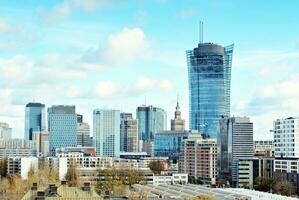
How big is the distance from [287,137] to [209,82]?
74350mm

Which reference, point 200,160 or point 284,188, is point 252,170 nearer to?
point 284,188

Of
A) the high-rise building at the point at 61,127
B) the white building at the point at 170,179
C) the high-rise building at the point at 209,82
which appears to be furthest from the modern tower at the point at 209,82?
the white building at the point at 170,179

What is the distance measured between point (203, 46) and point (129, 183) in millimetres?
78880

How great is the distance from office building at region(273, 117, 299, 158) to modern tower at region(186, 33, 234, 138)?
70.1 m

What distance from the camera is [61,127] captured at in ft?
646

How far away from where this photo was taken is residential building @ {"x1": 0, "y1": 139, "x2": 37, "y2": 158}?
157688 millimetres

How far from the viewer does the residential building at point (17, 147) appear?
6208 inches

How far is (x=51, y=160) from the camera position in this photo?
105 meters

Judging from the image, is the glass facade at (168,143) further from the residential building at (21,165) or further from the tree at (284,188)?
the tree at (284,188)

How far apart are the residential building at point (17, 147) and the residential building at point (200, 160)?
57.2 meters

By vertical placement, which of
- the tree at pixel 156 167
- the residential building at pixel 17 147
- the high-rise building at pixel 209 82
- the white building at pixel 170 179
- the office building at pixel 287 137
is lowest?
the white building at pixel 170 179

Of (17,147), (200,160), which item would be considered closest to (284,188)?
(200,160)


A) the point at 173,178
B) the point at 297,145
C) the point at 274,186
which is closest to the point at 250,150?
the point at 173,178

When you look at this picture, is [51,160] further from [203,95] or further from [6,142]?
[6,142]
